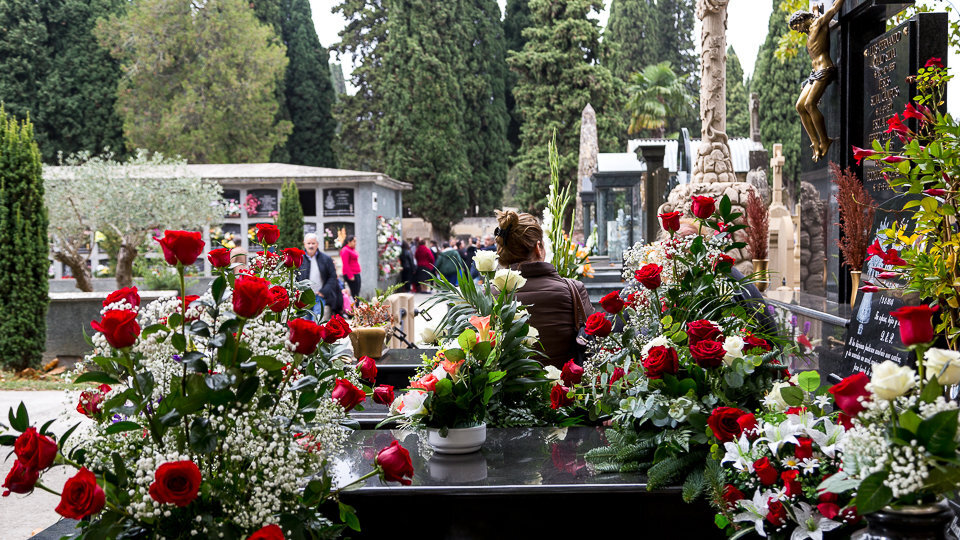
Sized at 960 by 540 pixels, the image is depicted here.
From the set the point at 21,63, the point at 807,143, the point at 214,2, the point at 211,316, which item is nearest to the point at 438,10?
the point at 214,2

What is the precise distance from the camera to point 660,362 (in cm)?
247

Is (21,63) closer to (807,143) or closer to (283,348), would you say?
(807,143)

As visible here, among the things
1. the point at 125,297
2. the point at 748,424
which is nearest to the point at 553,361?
the point at 748,424

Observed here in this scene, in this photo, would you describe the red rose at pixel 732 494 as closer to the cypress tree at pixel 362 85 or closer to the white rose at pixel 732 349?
the white rose at pixel 732 349

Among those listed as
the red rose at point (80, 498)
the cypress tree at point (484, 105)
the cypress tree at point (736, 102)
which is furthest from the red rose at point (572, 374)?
the cypress tree at point (736, 102)

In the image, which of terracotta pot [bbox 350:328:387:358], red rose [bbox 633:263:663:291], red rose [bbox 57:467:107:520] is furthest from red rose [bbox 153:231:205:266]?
terracotta pot [bbox 350:328:387:358]

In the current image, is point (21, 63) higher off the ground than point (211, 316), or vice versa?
point (21, 63)

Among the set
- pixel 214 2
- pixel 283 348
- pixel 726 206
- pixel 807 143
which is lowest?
pixel 283 348

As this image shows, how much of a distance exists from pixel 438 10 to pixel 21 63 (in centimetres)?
1505

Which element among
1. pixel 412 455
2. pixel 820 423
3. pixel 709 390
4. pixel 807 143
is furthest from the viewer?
pixel 807 143

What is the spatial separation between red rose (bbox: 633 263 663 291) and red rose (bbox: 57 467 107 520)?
1.90 metres

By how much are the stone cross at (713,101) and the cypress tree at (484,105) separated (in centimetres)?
2189

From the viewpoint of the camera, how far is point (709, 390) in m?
2.58

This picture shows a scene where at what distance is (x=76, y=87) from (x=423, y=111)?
12.6 m
